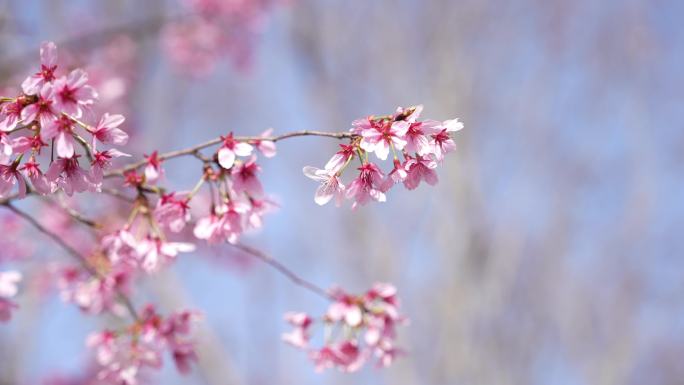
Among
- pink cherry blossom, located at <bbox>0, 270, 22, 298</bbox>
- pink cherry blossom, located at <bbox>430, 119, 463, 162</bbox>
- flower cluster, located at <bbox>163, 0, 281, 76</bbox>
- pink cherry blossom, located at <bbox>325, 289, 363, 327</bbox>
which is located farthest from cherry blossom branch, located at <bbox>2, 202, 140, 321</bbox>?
flower cluster, located at <bbox>163, 0, 281, 76</bbox>

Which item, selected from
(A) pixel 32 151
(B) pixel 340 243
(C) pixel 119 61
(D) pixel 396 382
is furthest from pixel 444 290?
(A) pixel 32 151

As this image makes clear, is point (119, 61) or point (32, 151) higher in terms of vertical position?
point (119, 61)

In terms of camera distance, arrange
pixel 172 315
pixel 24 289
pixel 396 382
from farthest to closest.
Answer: pixel 396 382
pixel 24 289
pixel 172 315

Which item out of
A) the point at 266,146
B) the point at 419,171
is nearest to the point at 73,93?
the point at 266,146

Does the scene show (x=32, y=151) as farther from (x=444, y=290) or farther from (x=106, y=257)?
(x=444, y=290)

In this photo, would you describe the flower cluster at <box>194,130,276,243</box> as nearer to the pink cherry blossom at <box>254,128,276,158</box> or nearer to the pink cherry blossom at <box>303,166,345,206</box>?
the pink cherry blossom at <box>254,128,276,158</box>

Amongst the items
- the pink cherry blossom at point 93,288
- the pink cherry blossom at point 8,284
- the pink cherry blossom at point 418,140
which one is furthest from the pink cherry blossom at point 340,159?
the pink cherry blossom at point 8,284

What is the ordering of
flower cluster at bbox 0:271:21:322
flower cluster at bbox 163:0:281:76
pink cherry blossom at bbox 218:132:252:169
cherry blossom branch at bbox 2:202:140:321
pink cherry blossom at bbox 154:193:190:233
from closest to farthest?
pink cherry blossom at bbox 218:132:252:169 < pink cherry blossom at bbox 154:193:190:233 < cherry blossom branch at bbox 2:202:140:321 < flower cluster at bbox 0:271:21:322 < flower cluster at bbox 163:0:281:76

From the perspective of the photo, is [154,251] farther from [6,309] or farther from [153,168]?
[6,309]
